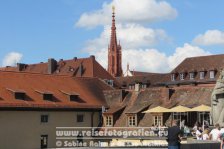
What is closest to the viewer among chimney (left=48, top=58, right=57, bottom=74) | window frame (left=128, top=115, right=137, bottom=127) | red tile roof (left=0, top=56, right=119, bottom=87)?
window frame (left=128, top=115, right=137, bottom=127)

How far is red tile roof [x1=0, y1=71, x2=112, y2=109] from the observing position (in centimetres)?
4872

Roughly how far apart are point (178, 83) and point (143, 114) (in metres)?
38.3

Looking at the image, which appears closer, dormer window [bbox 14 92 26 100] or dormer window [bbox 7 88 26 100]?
dormer window [bbox 7 88 26 100]

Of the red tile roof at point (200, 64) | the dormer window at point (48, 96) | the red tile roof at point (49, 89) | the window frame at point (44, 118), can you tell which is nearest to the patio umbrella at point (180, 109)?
the red tile roof at point (49, 89)

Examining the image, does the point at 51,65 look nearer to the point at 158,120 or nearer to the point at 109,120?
the point at 109,120

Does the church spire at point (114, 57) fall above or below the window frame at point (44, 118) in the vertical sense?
above

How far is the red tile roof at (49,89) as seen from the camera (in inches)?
1918

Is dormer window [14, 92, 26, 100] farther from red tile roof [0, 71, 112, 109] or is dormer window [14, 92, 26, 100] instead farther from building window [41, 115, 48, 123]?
building window [41, 115, 48, 123]

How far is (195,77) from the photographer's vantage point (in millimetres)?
86875

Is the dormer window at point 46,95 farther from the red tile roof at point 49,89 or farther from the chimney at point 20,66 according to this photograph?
the chimney at point 20,66

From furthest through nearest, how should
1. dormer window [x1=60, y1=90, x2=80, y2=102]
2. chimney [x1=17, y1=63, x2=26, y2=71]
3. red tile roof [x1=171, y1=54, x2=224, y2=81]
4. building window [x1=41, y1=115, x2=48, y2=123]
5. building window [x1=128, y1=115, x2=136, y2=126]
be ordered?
1. chimney [x1=17, y1=63, x2=26, y2=71]
2. red tile roof [x1=171, y1=54, x2=224, y2=81]
3. dormer window [x1=60, y1=90, x2=80, y2=102]
4. building window [x1=128, y1=115, x2=136, y2=126]
5. building window [x1=41, y1=115, x2=48, y2=123]

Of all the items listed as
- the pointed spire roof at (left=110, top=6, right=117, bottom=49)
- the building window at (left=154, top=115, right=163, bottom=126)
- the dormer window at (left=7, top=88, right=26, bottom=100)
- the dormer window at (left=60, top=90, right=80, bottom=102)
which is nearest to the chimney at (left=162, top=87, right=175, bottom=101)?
the building window at (left=154, top=115, right=163, bottom=126)

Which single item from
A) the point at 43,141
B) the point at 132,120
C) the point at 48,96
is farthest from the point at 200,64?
the point at 43,141

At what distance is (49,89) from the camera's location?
174 feet
